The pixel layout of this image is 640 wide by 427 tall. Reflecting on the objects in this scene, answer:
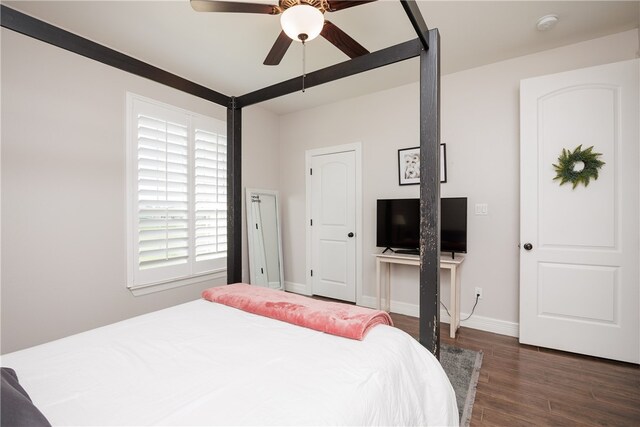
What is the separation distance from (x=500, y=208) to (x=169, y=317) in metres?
3.02

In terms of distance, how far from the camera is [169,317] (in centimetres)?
150

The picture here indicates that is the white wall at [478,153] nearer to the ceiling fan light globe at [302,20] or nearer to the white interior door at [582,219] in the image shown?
the white interior door at [582,219]

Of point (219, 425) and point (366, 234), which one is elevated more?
point (366, 234)

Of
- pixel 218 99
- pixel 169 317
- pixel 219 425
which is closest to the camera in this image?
pixel 219 425

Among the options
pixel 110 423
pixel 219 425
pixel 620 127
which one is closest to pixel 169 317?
pixel 110 423

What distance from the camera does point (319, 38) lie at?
2543 millimetres

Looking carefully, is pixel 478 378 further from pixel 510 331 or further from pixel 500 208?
pixel 500 208

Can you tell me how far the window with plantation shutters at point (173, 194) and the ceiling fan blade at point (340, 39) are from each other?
198 centimetres

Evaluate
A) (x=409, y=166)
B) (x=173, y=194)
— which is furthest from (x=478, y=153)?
(x=173, y=194)

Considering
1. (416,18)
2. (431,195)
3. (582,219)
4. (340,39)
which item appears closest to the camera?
(416,18)

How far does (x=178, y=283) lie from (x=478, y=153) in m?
3.47

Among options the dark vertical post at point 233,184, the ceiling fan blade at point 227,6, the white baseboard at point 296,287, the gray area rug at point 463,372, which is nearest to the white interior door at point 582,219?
the gray area rug at point 463,372

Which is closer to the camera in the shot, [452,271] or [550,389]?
[550,389]

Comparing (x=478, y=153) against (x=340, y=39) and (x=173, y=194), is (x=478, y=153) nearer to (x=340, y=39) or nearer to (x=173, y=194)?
(x=340, y=39)
